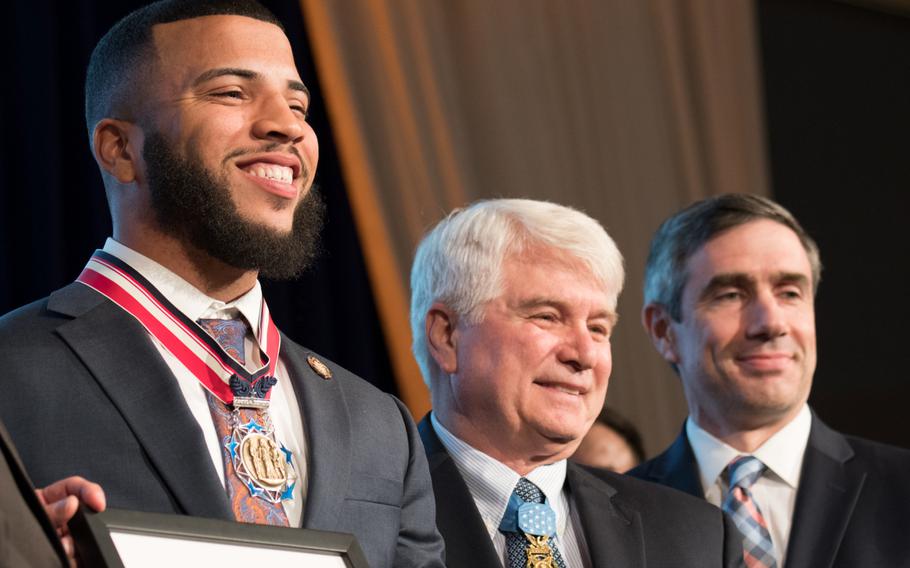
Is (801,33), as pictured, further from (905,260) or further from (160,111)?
(160,111)

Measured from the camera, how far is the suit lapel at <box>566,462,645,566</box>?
2686 mm

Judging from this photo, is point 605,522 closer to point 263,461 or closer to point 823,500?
point 823,500

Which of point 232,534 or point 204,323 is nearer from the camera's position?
point 232,534

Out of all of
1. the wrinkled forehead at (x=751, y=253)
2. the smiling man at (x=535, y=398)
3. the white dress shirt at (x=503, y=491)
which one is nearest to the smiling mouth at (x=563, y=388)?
the smiling man at (x=535, y=398)

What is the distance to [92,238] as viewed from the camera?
3881 mm

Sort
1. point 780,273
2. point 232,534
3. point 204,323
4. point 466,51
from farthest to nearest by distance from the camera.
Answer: point 466,51
point 780,273
point 204,323
point 232,534

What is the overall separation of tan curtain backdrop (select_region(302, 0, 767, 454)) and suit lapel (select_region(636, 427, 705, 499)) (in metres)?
1.06

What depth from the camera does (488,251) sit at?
288 centimetres

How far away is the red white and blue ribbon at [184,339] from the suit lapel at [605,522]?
0.87 meters

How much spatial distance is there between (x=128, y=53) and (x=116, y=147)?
147 millimetres

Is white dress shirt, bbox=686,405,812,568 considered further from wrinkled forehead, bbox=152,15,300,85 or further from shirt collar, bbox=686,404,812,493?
wrinkled forehead, bbox=152,15,300,85

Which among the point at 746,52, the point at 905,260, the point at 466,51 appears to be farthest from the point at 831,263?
the point at 466,51

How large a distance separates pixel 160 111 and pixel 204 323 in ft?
1.08

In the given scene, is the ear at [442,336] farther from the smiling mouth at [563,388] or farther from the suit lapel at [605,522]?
the suit lapel at [605,522]
